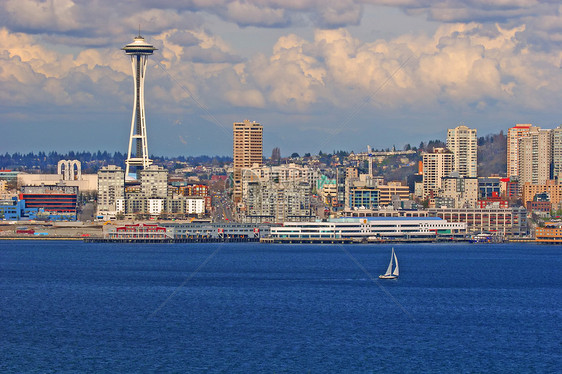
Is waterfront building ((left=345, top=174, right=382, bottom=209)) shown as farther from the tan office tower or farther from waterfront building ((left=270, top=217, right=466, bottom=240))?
the tan office tower

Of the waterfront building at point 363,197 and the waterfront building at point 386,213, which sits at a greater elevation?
the waterfront building at point 363,197

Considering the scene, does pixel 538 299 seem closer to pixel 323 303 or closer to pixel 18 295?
pixel 323 303

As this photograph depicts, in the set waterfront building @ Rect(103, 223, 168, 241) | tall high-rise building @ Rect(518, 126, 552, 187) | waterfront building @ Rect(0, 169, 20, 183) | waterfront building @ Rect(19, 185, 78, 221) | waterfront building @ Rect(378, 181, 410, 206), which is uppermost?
tall high-rise building @ Rect(518, 126, 552, 187)

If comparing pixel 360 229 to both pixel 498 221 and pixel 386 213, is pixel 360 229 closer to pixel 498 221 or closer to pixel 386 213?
pixel 386 213

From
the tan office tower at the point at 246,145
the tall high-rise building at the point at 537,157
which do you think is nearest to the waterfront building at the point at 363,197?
the tall high-rise building at the point at 537,157

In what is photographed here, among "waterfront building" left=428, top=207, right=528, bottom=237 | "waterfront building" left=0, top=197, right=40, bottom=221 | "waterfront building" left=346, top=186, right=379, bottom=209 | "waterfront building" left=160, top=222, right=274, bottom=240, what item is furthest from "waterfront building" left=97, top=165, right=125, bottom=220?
"waterfront building" left=428, top=207, right=528, bottom=237

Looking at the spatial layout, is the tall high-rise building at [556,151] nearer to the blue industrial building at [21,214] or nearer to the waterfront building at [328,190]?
the waterfront building at [328,190]

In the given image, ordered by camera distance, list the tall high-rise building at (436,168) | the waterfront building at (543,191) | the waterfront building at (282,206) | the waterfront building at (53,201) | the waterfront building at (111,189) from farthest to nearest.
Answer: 1. the tall high-rise building at (436,168)
2. the waterfront building at (543,191)
3. the waterfront building at (111,189)
4. the waterfront building at (53,201)
5. the waterfront building at (282,206)
